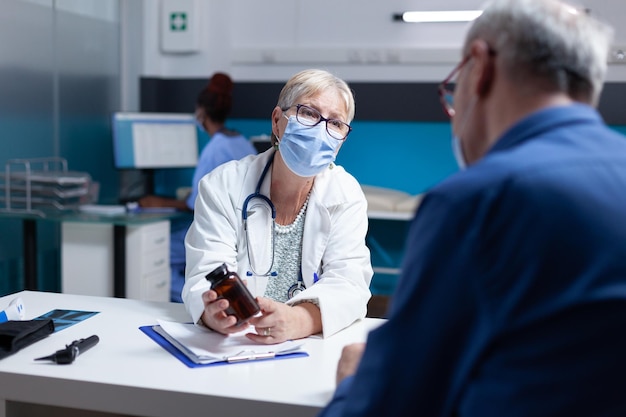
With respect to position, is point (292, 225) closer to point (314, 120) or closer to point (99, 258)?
point (314, 120)

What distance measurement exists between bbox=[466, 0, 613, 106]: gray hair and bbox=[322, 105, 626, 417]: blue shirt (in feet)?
0.30

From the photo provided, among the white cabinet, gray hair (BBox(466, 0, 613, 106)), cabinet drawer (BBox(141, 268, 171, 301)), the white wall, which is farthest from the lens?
the white wall

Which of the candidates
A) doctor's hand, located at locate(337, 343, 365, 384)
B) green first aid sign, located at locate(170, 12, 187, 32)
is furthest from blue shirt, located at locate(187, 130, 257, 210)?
doctor's hand, located at locate(337, 343, 365, 384)

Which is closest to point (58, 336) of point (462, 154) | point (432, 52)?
point (462, 154)

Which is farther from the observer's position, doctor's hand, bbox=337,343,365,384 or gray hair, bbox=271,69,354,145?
gray hair, bbox=271,69,354,145

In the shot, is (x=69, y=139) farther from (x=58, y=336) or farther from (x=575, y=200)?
(x=575, y=200)

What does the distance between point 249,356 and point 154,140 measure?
3448 millimetres

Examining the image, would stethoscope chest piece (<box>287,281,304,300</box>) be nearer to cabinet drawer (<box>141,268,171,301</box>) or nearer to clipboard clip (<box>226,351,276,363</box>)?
clipboard clip (<box>226,351,276,363</box>)

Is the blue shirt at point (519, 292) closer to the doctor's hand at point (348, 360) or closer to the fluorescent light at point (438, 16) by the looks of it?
the doctor's hand at point (348, 360)

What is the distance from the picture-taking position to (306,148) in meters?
1.95

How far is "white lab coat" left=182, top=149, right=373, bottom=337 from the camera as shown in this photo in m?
1.78

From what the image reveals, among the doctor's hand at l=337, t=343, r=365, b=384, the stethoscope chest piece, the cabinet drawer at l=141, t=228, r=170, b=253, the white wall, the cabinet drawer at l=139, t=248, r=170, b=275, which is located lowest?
the cabinet drawer at l=139, t=248, r=170, b=275

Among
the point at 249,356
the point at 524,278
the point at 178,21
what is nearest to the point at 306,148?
the point at 249,356

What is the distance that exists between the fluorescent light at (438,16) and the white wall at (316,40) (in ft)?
0.14
